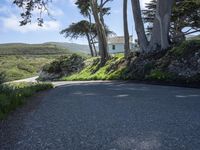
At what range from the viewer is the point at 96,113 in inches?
346

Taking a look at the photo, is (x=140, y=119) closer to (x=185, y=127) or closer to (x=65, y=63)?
(x=185, y=127)

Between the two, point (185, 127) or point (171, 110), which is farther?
point (171, 110)

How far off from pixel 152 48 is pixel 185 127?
699 inches

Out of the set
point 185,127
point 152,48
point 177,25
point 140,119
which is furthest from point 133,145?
point 177,25

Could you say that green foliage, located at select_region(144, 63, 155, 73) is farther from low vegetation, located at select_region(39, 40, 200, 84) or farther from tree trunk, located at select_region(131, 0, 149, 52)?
tree trunk, located at select_region(131, 0, 149, 52)

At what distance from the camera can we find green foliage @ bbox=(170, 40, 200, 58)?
19.1m

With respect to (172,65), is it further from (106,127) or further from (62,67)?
(62,67)

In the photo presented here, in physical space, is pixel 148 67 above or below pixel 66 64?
above

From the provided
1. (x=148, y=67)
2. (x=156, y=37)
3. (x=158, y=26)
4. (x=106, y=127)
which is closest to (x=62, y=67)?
(x=156, y=37)

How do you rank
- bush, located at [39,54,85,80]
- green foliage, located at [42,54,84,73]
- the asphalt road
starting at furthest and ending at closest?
green foliage, located at [42,54,84,73]
bush, located at [39,54,85,80]
the asphalt road

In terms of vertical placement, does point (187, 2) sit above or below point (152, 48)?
above

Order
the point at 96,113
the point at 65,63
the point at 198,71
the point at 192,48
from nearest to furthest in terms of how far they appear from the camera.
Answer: the point at 96,113 → the point at 198,71 → the point at 192,48 → the point at 65,63

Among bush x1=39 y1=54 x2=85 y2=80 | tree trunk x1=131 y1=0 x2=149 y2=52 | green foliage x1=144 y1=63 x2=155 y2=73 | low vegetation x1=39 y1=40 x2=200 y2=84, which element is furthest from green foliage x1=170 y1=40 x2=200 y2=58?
bush x1=39 y1=54 x2=85 y2=80

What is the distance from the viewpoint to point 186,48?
64.6 ft
